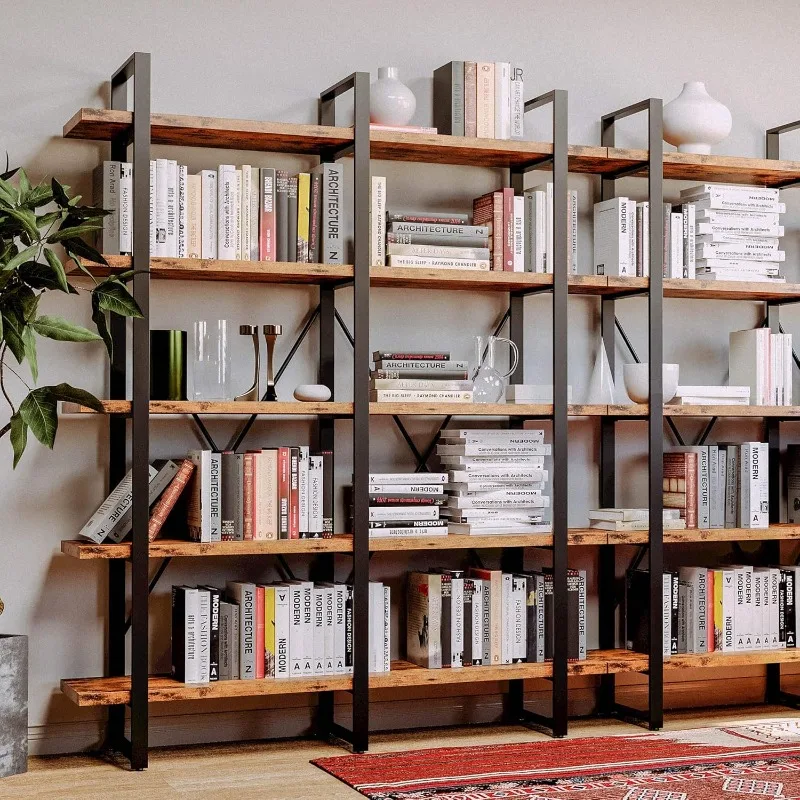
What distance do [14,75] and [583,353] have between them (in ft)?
6.94

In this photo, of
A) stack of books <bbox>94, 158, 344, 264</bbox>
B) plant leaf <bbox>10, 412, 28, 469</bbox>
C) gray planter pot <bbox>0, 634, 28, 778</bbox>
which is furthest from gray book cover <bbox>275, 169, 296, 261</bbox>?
gray planter pot <bbox>0, 634, 28, 778</bbox>

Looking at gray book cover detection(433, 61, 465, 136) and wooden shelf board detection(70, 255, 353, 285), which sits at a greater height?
gray book cover detection(433, 61, 465, 136)

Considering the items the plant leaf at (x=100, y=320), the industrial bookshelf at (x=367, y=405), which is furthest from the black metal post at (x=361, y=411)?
the plant leaf at (x=100, y=320)

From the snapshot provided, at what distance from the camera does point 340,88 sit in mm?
3951

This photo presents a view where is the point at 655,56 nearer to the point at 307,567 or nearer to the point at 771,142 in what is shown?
the point at 771,142

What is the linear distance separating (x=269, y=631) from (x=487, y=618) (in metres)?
0.73

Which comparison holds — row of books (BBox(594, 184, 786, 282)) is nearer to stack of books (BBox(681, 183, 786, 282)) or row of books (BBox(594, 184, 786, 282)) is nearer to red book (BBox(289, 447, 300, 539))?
stack of books (BBox(681, 183, 786, 282))

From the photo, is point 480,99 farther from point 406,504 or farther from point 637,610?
point 637,610

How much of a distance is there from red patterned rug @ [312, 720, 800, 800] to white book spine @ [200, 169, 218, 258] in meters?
1.56

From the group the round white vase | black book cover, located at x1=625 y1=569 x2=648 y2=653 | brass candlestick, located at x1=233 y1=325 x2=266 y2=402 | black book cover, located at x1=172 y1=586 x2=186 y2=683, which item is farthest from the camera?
black book cover, located at x1=625 y1=569 x2=648 y2=653

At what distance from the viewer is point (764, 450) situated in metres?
4.36

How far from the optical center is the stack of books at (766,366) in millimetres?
4398

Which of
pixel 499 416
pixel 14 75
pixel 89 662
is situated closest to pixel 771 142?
pixel 499 416

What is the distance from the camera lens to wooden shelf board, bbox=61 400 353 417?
3570mm
